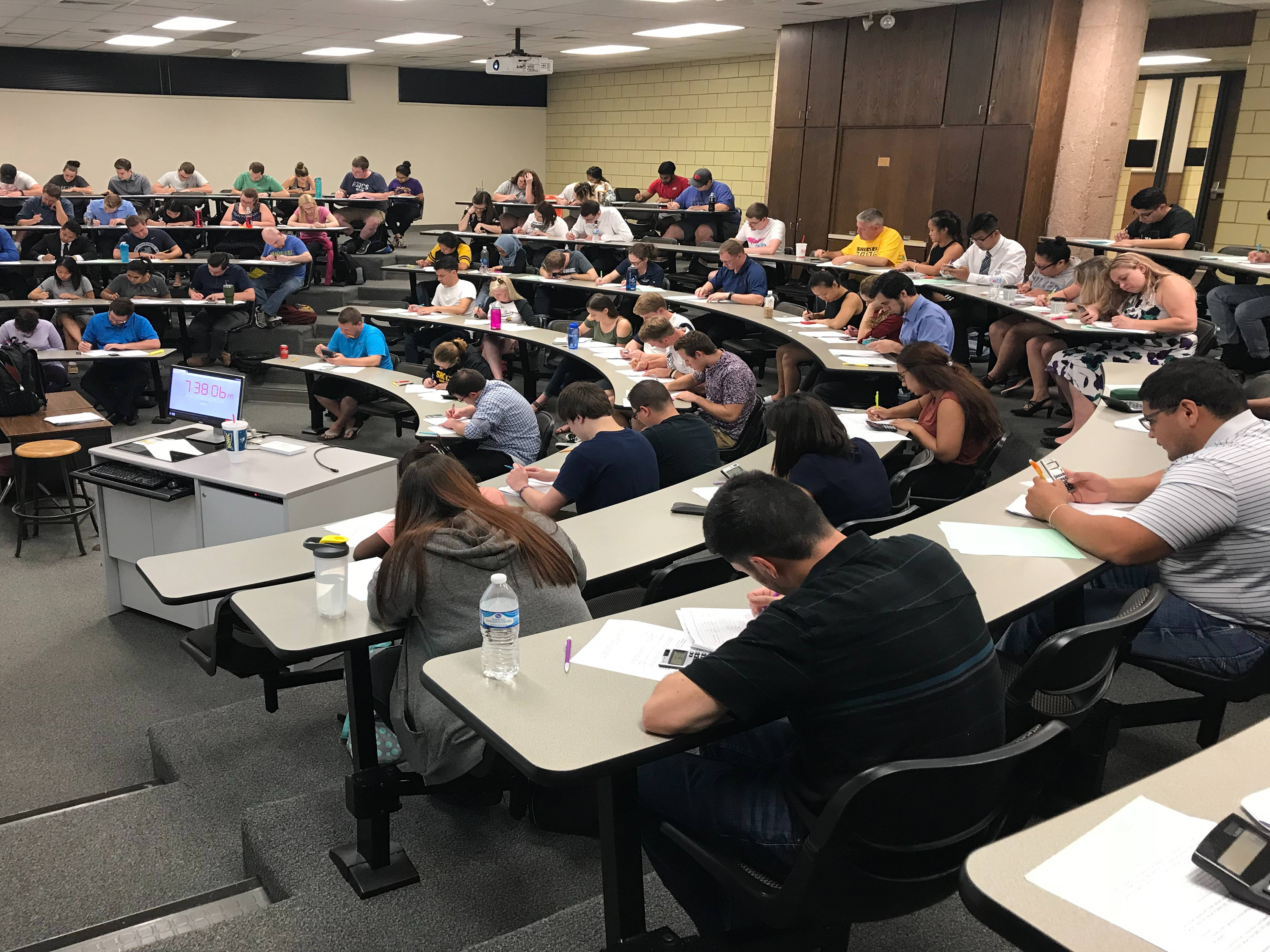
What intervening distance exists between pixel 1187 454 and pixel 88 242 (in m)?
10.8

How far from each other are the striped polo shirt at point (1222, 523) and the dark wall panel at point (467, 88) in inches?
613

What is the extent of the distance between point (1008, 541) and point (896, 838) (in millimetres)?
1463

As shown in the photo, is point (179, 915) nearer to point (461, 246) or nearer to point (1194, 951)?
point (1194, 951)

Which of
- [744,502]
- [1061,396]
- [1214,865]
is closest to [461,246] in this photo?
[1061,396]

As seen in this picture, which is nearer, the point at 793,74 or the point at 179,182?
the point at 793,74

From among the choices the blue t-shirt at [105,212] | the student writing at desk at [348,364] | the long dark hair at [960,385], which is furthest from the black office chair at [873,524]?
the blue t-shirt at [105,212]

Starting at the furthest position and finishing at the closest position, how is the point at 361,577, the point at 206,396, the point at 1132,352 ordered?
the point at 1132,352, the point at 206,396, the point at 361,577

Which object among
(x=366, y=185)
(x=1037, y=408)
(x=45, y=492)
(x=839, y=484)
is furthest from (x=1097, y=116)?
(x=366, y=185)

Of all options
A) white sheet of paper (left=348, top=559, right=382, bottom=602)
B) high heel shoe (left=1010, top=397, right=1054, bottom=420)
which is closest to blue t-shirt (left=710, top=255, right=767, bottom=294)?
high heel shoe (left=1010, top=397, right=1054, bottom=420)

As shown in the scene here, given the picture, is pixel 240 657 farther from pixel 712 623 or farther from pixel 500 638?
pixel 712 623

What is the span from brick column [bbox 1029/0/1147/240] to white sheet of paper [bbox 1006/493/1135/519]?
249 inches

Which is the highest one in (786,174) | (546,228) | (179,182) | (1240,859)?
(786,174)

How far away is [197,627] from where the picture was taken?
4617mm

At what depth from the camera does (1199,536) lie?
8.87ft
